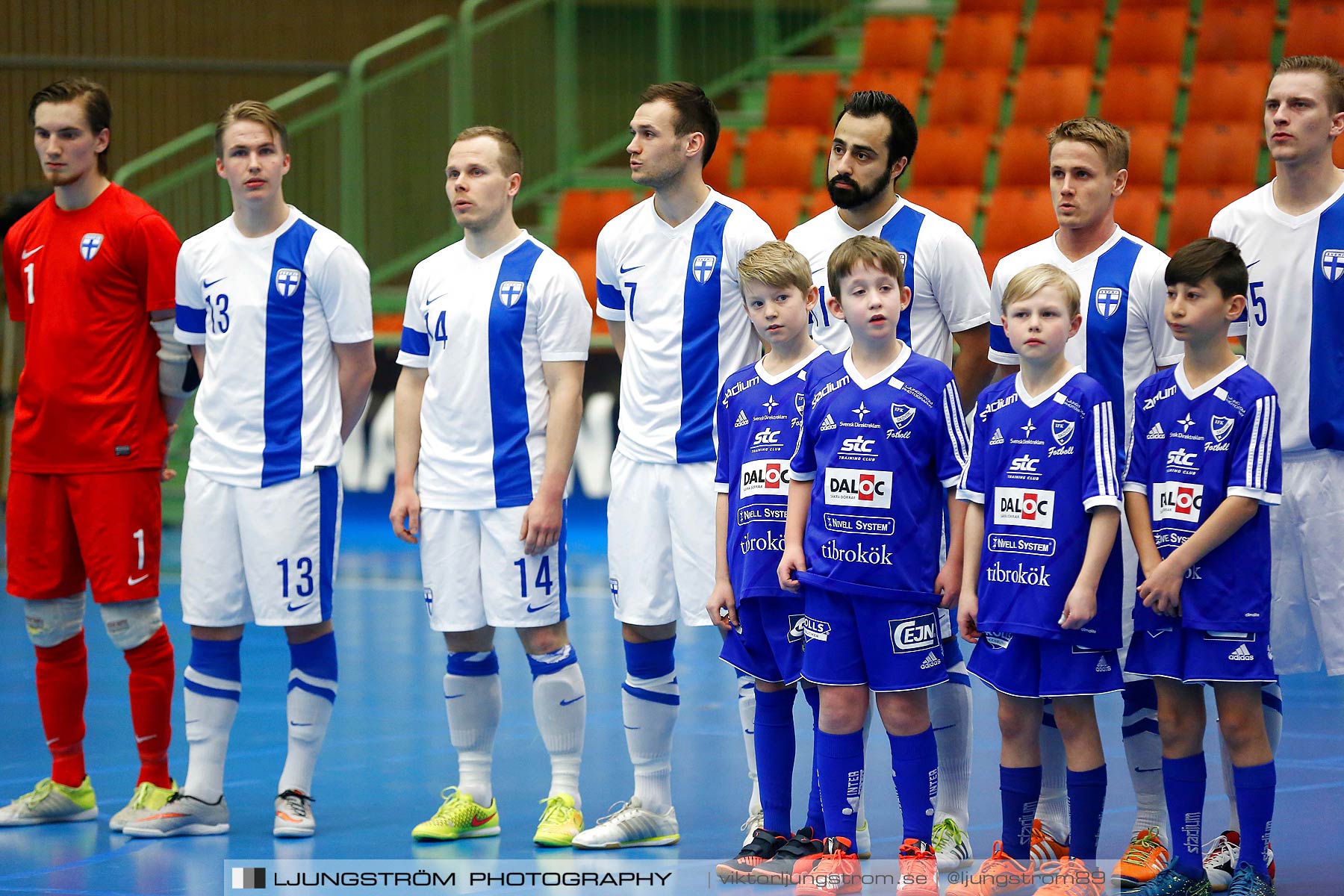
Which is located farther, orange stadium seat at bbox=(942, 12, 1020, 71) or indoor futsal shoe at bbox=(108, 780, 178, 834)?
orange stadium seat at bbox=(942, 12, 1020, 71)

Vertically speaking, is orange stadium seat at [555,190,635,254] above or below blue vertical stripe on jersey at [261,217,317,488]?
above

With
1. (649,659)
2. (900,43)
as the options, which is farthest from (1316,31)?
(649,659)

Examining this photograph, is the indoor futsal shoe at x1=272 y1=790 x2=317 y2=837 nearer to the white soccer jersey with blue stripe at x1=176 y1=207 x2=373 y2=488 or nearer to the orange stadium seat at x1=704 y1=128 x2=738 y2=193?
the white soccer jersey with blue stripe at x1=176 y1=207 x2=373 y2=488

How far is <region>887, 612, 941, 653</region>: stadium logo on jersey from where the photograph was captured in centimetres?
397

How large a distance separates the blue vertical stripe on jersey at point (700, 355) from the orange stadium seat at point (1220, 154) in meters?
7.56

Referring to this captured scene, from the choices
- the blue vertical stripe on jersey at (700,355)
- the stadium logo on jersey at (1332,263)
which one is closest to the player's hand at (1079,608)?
the stadium logo on jersey at (1332,263)

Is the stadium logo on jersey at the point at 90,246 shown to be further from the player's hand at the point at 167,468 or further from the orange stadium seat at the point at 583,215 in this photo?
the orange stadium seat at the point at 583,215

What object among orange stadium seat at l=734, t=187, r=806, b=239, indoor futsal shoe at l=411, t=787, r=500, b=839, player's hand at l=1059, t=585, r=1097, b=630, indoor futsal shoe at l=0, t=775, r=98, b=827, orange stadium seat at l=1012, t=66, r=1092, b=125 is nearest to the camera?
player's hand at l=1059, t=585, r=1097, b=630

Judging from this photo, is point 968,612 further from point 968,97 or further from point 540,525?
point 968,97

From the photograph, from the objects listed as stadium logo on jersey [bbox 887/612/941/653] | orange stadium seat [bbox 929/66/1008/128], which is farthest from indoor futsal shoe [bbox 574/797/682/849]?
orange stadium seat [bbox 929/66/1008/128]

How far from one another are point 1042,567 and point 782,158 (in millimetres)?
9220

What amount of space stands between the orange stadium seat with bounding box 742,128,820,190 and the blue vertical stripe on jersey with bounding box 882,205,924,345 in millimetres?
8220

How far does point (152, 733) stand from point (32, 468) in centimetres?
89

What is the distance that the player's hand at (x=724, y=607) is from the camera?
4285 mm
